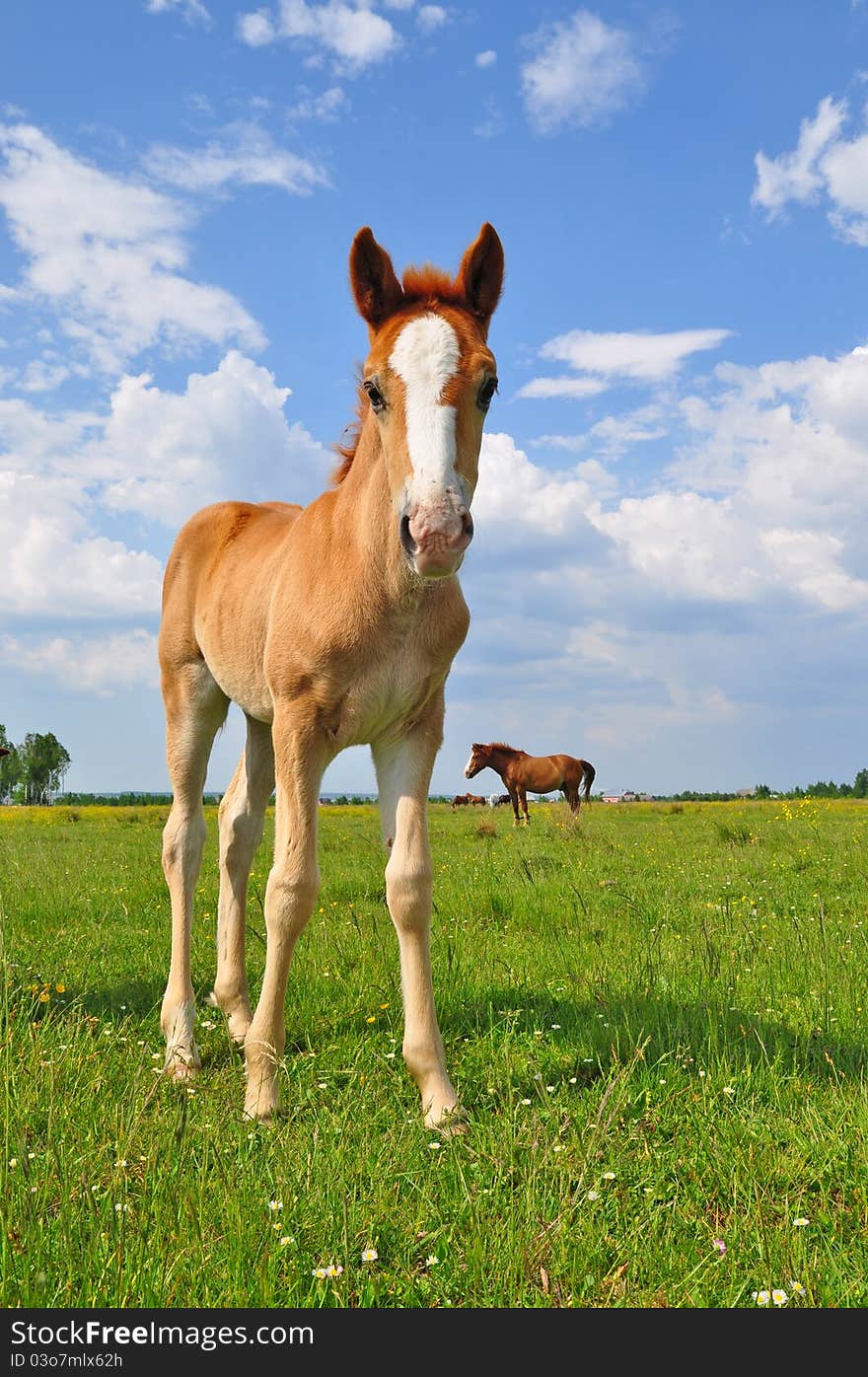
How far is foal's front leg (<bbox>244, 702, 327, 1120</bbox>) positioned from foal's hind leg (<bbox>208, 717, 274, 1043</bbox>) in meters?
1.28

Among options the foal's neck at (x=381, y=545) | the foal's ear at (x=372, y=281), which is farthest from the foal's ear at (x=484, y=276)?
the foal's neck at (x=381, y=545)

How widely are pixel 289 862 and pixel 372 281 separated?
8.60 ft

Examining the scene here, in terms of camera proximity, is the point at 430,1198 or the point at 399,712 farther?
the point at 399,712

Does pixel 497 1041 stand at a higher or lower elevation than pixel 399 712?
lower

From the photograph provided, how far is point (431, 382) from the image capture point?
3.63 meters

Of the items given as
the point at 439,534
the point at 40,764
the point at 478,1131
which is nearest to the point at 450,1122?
the point at 478,1131

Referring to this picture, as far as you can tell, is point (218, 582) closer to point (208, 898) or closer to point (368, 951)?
point (368, 951)

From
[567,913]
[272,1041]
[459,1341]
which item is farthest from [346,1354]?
[567,913]

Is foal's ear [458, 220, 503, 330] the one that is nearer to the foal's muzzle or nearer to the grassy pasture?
the foal's muzzle

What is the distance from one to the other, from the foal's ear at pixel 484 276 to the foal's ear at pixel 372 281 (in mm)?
312

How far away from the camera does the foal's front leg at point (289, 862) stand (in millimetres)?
4207

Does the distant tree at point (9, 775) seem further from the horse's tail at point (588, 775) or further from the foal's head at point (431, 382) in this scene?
the foal's head at point (431, 382)

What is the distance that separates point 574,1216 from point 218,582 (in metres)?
4.10

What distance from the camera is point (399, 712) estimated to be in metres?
4.30
